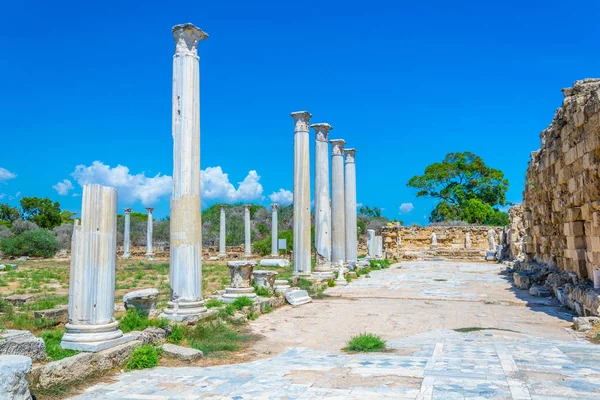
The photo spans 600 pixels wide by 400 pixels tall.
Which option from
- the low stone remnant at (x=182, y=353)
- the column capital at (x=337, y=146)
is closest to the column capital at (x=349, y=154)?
the column capital at (x=337, y=146)

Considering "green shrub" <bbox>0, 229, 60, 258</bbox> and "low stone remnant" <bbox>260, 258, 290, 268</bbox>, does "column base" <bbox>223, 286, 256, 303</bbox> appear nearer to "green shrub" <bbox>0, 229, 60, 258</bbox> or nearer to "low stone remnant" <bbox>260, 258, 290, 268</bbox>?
"low stone remnant" <bbox>260, 258, 290, 268</bbox>

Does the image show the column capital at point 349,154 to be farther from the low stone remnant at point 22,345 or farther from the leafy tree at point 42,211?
the leafy tree at point 42,211

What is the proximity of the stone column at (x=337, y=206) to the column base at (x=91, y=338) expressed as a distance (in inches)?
579

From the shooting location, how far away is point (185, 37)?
1011 centimetres

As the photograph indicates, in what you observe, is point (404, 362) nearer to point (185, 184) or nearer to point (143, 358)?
point (143, 358)

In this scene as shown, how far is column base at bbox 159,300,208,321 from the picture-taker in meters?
9.27

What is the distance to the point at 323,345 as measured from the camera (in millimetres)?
8328

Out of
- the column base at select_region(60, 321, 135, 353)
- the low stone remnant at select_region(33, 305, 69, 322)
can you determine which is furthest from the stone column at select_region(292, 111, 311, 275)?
the column base at select_region(60, 321, 135, 353)

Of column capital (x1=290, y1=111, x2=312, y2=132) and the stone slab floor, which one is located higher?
column capital (x1=290, y1=111, x2=312, y2=132)

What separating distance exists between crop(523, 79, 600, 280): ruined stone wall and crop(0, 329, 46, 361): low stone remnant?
10289mm

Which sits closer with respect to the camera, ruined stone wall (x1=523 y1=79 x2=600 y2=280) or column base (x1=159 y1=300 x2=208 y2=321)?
column base (x1=159 y1=300 x2=208 y2=321)

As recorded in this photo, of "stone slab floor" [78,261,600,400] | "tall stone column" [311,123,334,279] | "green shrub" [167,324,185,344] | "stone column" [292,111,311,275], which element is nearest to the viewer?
"stone slab floor" [78,261,600,400]

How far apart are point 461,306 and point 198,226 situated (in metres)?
7.14

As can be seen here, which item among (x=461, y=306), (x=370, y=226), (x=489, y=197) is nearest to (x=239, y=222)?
(x=370, y=226)
